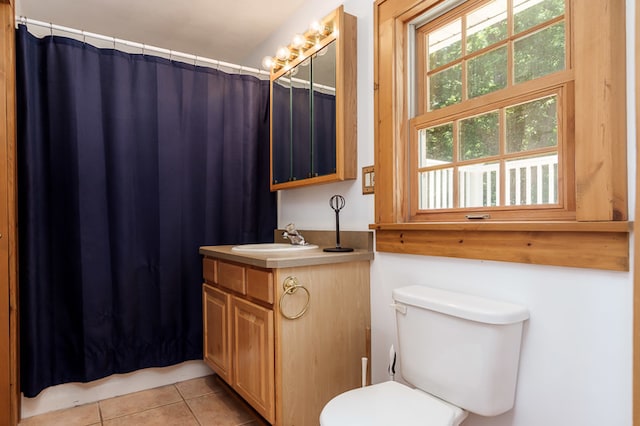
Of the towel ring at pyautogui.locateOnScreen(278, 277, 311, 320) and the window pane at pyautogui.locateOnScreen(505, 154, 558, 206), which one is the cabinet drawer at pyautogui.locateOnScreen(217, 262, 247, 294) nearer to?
the towel ring at pyautogui.locateOnScreen(278, 277, 311, 320)

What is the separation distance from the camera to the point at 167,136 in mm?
2234

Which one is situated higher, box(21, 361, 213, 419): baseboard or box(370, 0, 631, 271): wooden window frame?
box(370, 0, 631, 271): wooden window frame

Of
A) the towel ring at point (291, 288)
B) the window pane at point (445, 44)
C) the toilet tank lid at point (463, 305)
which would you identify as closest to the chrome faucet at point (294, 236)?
the towel ring at point (291, 288)

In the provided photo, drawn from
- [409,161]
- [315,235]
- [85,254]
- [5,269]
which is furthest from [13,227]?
[409,161]

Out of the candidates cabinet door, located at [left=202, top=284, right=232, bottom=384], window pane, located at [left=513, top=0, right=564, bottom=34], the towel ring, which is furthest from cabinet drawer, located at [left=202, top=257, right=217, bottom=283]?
window pane, located at [left=513, top=0, right=564, bottom=34]

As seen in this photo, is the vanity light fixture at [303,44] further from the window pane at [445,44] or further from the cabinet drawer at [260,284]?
the cabinet drawer at [260,284]

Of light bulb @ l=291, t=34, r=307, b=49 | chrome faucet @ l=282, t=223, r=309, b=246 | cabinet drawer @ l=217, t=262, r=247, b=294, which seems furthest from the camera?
chrome faucet @ l=282, t=223, r=309, b=246

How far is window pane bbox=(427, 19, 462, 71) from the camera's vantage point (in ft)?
5.05

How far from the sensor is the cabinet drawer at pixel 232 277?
5.90 feet

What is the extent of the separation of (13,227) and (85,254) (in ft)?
1.11

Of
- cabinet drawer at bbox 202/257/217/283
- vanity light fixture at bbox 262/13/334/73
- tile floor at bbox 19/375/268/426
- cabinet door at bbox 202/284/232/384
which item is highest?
vanity light fixture at bbox 262/13/334/73

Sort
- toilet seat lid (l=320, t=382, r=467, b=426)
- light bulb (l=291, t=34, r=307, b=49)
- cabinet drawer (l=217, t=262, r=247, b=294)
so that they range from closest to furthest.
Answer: toilet seat lid (l=320, t=382, r=467, b=426) → cabinet drawer (l=217, t=262, r=247, b=294) → light bulb (l=291, t=34, r=307, b=49)

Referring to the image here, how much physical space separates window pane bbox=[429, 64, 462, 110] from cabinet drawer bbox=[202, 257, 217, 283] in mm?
1406

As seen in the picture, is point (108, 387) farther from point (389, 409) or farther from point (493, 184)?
point (493, 184)
